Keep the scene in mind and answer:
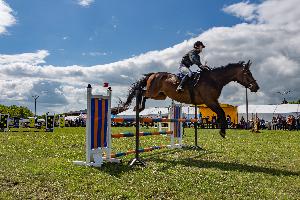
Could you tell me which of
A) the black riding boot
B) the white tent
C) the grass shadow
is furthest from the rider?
the white tent

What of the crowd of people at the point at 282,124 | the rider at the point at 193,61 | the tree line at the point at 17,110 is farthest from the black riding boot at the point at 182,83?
the tree line at the point at 17,110

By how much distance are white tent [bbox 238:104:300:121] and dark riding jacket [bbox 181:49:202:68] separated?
3296 centimetres

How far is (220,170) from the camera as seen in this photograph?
655 centimetres

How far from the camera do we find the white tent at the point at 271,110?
1595 inches

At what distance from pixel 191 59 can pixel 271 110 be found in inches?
1458

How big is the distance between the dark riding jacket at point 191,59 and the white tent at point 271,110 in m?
33.0

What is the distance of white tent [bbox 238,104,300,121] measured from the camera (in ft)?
133

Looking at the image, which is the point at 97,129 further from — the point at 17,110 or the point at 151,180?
the point at 17,110

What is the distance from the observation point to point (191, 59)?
8.49 m

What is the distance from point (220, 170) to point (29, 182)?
327 centimetres

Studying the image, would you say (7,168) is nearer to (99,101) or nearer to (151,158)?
(99,101)

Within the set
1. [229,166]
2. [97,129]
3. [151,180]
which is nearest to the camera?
[151,180]

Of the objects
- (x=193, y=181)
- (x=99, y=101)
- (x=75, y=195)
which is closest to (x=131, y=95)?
(x=99, y=101)

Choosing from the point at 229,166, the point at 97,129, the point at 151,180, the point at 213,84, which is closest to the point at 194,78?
the point at 213,84
